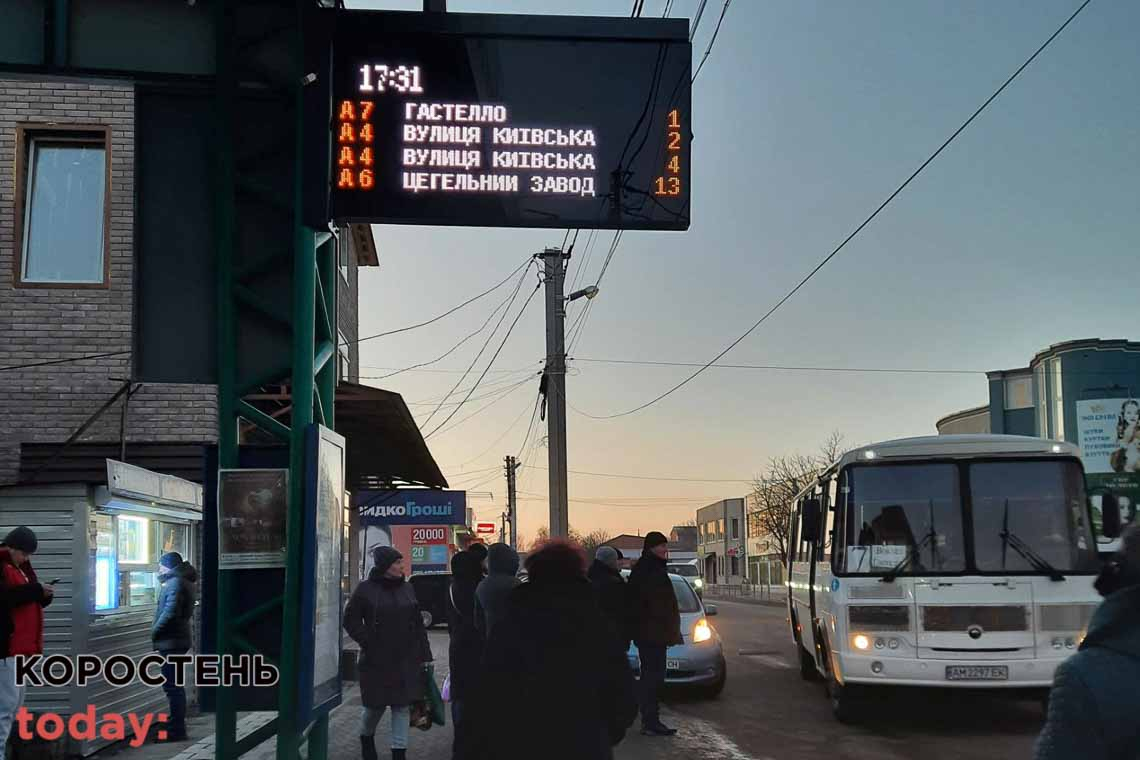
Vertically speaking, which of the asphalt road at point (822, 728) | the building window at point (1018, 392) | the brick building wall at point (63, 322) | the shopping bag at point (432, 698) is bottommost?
the asphalt road at point (822, 728)

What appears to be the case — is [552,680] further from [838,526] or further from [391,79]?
[838,526]

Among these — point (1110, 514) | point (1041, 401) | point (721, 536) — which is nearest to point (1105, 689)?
point (1110, 514)

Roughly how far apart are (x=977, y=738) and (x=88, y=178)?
10912 millimetres

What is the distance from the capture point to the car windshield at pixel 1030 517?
1128cm

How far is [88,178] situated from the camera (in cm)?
1357

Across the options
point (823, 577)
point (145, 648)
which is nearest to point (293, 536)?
point (145, 648)

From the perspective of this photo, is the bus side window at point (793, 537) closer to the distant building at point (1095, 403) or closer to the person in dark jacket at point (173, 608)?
the person in dark jacket at point (173, 608)

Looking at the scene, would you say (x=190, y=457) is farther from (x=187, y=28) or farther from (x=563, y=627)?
(x=563, y=627)

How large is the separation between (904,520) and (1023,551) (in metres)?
1.10

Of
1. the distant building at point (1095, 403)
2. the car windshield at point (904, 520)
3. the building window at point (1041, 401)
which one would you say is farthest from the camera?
the building window at point (1041, 401)

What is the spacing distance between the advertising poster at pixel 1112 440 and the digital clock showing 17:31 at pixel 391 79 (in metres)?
36.2

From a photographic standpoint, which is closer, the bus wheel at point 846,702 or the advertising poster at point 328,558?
the advertising poster at point 328,558

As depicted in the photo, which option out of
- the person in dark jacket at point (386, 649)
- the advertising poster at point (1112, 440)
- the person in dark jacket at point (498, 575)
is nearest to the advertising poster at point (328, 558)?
the person in dark jacket at point (498, 575)

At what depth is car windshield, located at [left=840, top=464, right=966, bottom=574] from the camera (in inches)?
450
